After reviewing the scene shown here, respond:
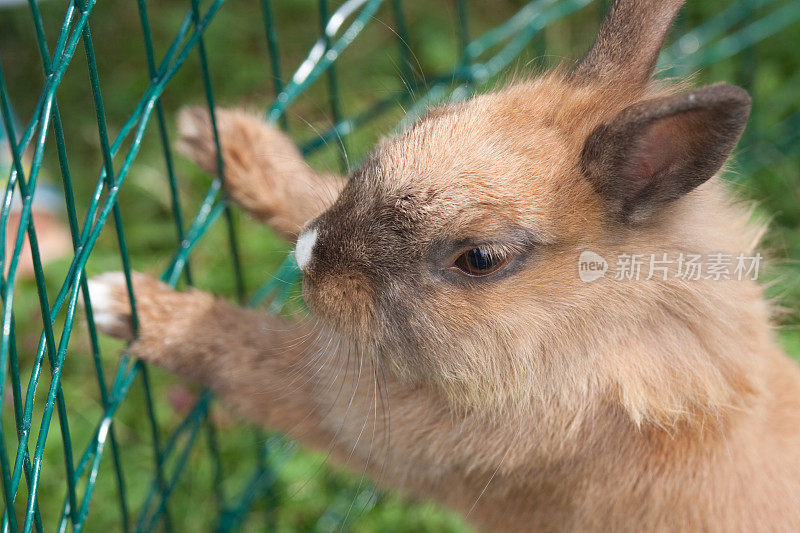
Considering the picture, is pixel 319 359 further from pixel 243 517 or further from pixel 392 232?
pixel 243 517

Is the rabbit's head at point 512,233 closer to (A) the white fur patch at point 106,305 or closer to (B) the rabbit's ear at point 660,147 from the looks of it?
(B) the rabbit's ear at point 660,147

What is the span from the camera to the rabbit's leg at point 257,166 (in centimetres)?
255

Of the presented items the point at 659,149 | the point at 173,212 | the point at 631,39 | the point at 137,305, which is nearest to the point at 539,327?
the point at 659,149

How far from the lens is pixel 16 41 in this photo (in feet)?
15.2

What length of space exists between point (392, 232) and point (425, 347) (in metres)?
0.27

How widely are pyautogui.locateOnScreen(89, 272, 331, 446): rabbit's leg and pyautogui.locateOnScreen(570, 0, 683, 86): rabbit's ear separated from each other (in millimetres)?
948

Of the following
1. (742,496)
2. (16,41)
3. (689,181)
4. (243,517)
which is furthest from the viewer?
(16,41)

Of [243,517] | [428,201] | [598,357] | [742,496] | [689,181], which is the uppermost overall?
[689,181]

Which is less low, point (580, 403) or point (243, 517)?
point (580, 403)

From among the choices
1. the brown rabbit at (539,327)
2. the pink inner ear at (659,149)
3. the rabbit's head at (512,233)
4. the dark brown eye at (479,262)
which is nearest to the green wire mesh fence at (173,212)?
the brown rabbit at (539,327)

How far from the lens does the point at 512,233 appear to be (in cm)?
180

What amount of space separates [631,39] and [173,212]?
1765 mm

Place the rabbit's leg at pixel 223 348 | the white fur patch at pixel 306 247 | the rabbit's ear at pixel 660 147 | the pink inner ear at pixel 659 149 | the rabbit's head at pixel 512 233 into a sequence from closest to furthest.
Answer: the rabbit's ear at pixel 660 147 → the pink inner ear at pixel 659 149 → the rabbit's head at pixel 512 233 → the white fur patch at pixel 306 247 → the rabbit's leg at pixel 223 348

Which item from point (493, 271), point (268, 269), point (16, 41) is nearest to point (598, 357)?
point (493, 271)
